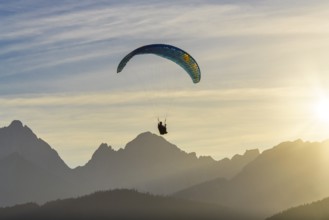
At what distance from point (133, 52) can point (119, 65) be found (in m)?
2.96

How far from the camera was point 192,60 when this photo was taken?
7488cm

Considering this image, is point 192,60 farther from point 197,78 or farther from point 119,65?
point 119,65

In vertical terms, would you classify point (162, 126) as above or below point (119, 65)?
below

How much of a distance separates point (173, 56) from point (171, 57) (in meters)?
0.40

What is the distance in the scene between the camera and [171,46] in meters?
74.2

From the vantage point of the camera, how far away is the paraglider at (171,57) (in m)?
73.5

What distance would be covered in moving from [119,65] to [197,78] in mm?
9185

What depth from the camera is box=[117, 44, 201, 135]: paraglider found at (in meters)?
73.5

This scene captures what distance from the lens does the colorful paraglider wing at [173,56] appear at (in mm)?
73562

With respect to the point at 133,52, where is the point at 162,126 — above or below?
below

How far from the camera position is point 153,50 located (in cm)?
7369

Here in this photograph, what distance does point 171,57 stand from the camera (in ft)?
248

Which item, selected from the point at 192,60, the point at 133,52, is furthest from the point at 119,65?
the point at 192,60

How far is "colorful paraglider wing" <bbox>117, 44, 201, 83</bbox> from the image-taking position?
2896 inches
